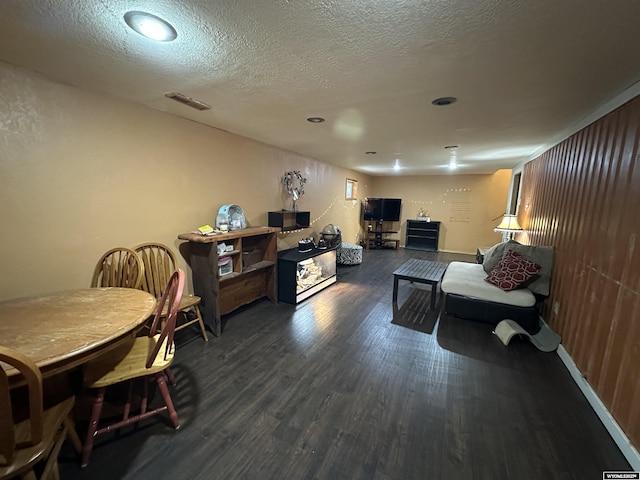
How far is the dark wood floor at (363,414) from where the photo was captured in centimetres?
141

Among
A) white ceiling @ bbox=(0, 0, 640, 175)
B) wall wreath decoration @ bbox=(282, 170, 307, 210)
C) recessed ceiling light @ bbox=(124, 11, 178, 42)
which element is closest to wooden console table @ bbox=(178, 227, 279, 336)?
wall wreath decoration @ bbox=(282, 170, 307, 210)

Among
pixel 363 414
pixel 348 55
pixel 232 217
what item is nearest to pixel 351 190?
pixel 232 217

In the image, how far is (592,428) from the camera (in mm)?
1668

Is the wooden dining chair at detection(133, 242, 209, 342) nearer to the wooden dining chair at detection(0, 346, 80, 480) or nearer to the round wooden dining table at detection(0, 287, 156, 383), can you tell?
the round wooden dining table at detection(0, 287, 156, 383)

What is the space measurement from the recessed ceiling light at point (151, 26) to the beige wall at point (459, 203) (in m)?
7.41

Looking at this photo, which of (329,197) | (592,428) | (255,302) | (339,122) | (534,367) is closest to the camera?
(592,428)

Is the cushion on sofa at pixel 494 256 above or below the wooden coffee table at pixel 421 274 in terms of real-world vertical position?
above

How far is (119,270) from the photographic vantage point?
7.23 ft

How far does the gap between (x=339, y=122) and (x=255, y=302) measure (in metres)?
2.46

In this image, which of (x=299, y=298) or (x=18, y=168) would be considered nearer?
(x=18, y=168)

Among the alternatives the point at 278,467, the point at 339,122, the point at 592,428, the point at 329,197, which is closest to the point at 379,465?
the point at 278,467

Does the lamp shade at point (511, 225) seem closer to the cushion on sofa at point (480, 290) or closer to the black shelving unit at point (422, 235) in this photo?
the cushion on sofa at point (480, 290)

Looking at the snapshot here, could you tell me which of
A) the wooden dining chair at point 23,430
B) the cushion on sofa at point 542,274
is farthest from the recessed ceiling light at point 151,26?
the cushion on sofa at point 542,274

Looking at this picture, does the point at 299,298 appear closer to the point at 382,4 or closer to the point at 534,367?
the point at 534,367
